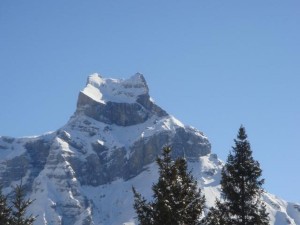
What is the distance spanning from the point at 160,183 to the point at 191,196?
154 cm

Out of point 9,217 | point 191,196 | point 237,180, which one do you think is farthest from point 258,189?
point 9,217

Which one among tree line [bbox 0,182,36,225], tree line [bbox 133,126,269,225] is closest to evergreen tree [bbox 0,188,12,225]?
tree line [bbox 0,182,36,225]

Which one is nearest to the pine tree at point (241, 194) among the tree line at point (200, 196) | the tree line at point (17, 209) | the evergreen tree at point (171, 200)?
the tree line at point (200, 196)

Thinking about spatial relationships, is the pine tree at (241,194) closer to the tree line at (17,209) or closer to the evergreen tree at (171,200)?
the evergreen tree at (171,200)

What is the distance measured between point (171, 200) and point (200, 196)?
13.6 ft

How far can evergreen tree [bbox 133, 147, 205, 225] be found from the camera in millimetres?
25500

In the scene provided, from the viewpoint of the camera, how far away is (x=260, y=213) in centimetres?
3244

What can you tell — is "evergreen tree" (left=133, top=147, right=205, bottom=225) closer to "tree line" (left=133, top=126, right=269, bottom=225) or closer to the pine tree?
"tree line" (left=133, top=126, right=269, bottom=225)

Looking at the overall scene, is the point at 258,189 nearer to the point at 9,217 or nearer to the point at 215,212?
the point at 215,212

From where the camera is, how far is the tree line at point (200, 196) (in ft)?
84.9

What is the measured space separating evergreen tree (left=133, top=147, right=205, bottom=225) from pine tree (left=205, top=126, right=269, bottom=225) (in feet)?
15.0

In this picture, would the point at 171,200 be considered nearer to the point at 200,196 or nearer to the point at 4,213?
the point at 200,196

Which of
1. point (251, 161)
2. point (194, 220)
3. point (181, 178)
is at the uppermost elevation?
point (251, 161)

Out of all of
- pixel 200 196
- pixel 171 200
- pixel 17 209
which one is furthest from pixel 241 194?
pixel 17 209
